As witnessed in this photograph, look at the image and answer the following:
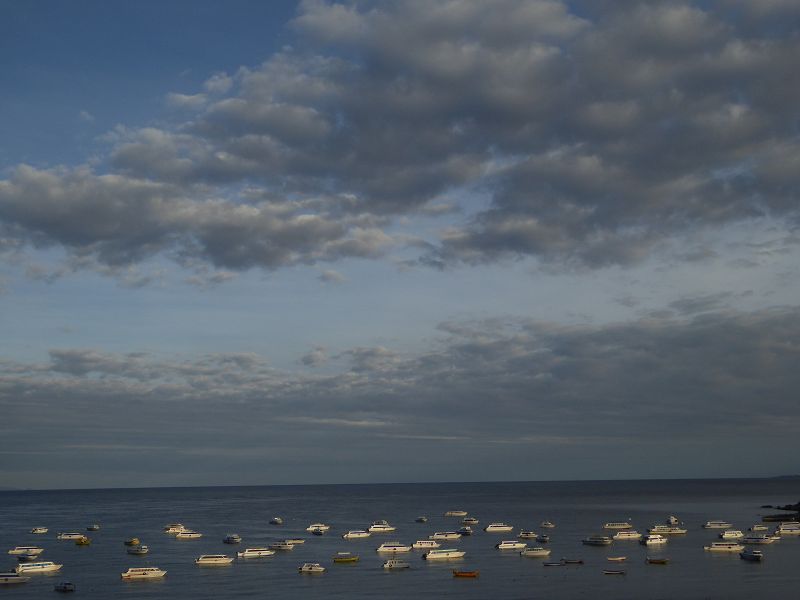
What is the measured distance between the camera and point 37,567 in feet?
349

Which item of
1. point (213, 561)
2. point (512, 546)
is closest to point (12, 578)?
point (213, 561)

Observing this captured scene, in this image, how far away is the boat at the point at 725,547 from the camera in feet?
394

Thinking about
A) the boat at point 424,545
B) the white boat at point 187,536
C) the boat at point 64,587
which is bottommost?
the white boat at point 187,536

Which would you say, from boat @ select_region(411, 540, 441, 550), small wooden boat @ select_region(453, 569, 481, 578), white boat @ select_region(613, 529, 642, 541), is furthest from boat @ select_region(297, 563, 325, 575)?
white boat @ select_region(613, 529, 642, 541)

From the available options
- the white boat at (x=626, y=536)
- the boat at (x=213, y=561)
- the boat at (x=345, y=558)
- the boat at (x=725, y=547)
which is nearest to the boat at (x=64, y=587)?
the boat at (x=213, y=561)

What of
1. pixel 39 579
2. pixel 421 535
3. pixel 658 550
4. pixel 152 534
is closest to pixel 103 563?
pixel 39 579

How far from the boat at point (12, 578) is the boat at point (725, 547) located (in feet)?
312

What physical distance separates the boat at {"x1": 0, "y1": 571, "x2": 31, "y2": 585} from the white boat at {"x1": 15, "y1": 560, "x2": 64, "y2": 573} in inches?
62.1

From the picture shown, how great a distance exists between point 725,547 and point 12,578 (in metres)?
98.1

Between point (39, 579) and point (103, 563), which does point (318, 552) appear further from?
point (39, 579)

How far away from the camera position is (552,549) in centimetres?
12550

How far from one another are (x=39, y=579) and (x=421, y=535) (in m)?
74.2

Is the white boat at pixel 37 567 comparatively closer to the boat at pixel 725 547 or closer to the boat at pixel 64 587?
the boat at pixel 64 587

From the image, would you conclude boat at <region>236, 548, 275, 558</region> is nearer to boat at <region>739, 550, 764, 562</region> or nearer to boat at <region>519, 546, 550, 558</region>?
boat at <region>519, 546, 550, 558</region>
